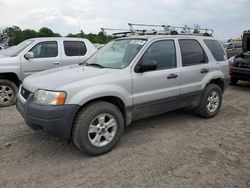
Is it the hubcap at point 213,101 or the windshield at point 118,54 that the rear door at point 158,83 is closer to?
the windshield at point 118,54

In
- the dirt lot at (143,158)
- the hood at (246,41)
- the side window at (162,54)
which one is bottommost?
the dirt lot at (143,158)

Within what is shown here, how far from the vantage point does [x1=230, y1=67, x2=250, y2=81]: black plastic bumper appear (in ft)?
26.3

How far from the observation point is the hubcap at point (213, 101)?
526cm

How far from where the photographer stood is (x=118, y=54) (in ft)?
14.3

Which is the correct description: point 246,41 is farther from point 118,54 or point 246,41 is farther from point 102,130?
point 102,130

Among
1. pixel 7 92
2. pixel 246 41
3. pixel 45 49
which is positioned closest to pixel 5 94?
pixel 7 92

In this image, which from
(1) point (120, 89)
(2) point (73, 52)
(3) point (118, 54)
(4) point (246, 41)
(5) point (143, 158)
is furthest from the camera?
(4) point (246, 41)

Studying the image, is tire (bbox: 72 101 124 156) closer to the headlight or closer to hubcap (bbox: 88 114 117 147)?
hubcap (bbox: 88 114 117 147)

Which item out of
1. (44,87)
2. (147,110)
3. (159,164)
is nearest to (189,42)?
(147,110)

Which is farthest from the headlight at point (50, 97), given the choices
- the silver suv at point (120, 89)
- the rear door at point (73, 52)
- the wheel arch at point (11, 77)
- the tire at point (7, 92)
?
the rear door at point (73, 52)

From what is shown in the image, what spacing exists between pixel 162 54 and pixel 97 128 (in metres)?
1.77

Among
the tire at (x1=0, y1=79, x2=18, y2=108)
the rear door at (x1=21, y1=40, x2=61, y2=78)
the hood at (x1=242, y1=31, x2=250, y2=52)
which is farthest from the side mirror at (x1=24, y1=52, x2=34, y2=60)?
the hood at (x1=242, y1=31, x2=250, y2=52)

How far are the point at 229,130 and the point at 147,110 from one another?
5.51ft

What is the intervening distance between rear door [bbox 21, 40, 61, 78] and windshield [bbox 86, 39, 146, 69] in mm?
2736
